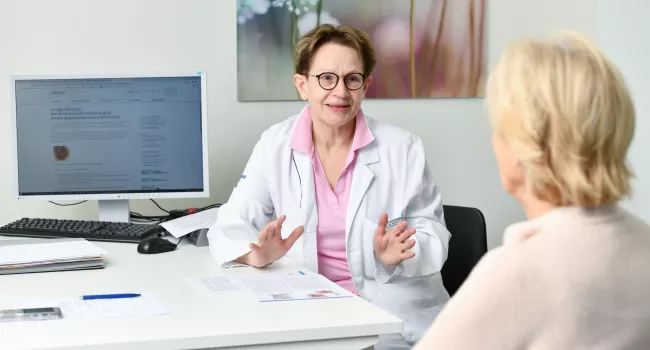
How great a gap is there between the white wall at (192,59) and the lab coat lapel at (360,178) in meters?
0.75

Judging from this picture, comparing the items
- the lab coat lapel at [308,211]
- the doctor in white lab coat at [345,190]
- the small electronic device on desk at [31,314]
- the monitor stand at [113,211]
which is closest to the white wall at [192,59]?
the monitor stand at [113,211]

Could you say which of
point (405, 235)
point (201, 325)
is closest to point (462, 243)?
point (405, 235)

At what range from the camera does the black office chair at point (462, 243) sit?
7.75ft

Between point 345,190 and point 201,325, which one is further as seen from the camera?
point 345,190

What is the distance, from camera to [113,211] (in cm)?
281

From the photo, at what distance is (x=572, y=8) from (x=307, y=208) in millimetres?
1634

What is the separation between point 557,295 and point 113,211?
2.16 m

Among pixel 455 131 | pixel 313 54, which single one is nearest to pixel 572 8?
pixel 455 131

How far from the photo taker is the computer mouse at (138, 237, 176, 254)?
2.30 metres

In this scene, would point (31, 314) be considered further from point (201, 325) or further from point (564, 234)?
point (564, 234)

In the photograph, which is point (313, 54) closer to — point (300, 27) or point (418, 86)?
point (300, 27)

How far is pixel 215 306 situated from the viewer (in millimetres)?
1662

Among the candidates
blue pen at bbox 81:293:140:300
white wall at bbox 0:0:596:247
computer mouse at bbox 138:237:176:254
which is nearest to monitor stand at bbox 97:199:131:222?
white wall at bbox 0:0:596:247

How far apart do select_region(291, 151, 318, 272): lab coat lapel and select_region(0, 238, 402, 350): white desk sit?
0.52m
